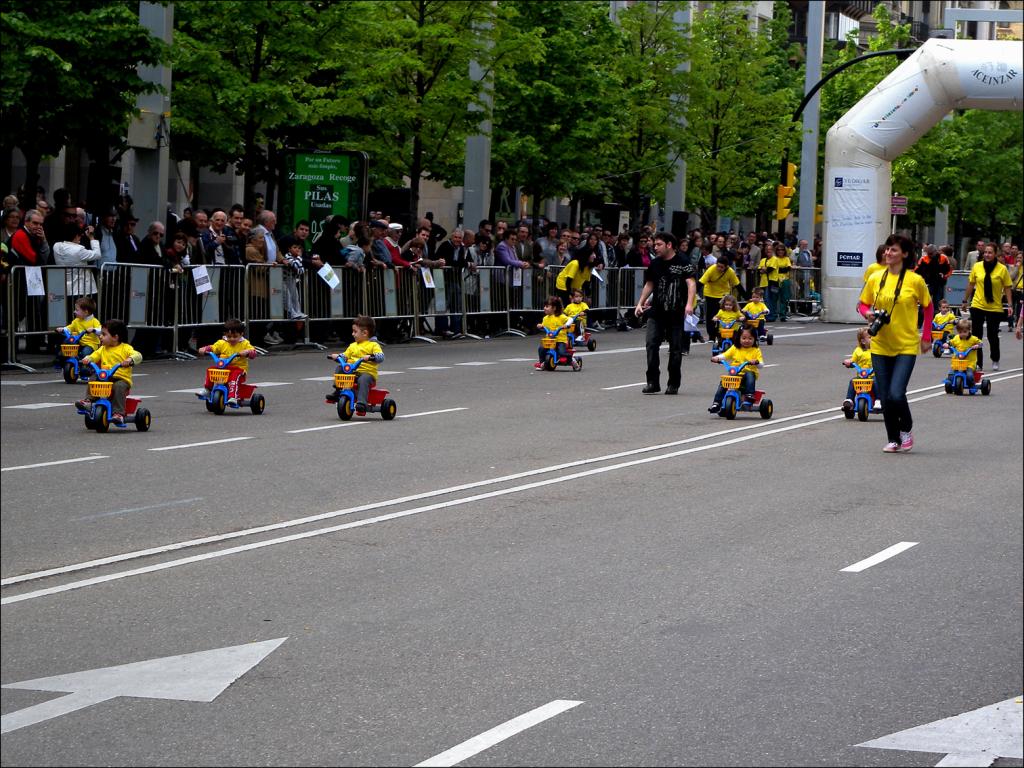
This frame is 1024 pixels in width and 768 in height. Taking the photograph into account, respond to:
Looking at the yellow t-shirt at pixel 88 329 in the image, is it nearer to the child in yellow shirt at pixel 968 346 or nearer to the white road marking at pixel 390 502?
the white road marking at pixel 390 502

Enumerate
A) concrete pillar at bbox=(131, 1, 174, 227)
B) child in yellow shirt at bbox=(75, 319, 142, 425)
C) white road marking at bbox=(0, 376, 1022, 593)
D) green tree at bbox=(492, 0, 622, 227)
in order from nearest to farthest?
white road marking at bbox=(0, 376, 1022, 593) → child in yellow shirt at bbox=(75, 319, 142, 425) → concrete pillar at bbox=(131, 1, 174, 227) → green tree at bbox=(492, 0, 622, 227)

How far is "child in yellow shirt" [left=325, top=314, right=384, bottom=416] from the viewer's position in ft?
38.8

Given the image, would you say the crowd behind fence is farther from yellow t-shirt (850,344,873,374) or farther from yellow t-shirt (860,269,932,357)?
yellow t-shirt (860,269,932,357)

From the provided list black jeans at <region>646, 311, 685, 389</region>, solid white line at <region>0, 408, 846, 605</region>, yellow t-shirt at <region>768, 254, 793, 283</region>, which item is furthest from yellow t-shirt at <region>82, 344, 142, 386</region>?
black jeans at <region>646, 311, 685, 389</region>

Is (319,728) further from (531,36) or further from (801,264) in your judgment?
(531,36)

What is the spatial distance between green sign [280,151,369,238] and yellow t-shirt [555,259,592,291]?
1167 cm

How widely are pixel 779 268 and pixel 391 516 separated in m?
3.31

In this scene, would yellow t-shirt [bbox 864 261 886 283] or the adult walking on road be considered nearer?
yellow t-shirt [bbox 864 261 886 283]

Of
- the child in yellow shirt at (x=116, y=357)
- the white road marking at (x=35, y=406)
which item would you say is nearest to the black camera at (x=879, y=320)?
the child in yellow shirt at (x=116, y=357)

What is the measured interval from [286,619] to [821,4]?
176 inches

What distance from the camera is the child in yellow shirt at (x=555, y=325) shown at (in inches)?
904

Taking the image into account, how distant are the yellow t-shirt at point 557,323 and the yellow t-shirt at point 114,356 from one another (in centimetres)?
759

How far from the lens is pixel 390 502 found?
14797 mm

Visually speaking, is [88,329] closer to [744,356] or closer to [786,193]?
[744,356]
